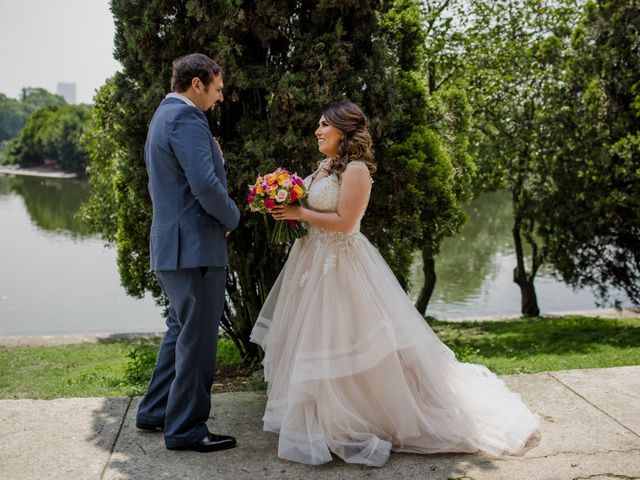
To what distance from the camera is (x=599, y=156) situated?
35.2ft

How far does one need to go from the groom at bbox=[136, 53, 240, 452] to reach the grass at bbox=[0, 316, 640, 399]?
1.22 meters

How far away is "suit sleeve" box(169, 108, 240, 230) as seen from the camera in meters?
3.51

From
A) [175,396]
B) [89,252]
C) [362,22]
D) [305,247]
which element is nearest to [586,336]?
[362,22]

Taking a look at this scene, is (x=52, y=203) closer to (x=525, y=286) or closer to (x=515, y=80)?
(x=525, y=286)

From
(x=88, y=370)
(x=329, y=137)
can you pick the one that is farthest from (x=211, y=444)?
(x=88, y=370)

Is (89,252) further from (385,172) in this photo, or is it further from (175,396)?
(175,396)

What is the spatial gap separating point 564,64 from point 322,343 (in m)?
10.5

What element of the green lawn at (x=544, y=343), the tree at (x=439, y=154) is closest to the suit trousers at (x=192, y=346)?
the green lawn at (x=544, y=343)

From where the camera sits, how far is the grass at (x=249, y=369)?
593 centimetres

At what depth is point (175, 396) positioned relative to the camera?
3812mm

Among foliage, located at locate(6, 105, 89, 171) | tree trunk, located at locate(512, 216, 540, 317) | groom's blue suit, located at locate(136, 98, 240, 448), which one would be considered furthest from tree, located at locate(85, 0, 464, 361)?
foliage, located at locate(6, 105, 89, 171)

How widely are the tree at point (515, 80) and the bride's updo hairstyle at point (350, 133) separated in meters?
9.55

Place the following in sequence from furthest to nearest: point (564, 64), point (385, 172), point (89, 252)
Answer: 1. point (89, 252)
2. point (564, 64)
3. point (385, 172)

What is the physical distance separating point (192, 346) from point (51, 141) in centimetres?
8434
